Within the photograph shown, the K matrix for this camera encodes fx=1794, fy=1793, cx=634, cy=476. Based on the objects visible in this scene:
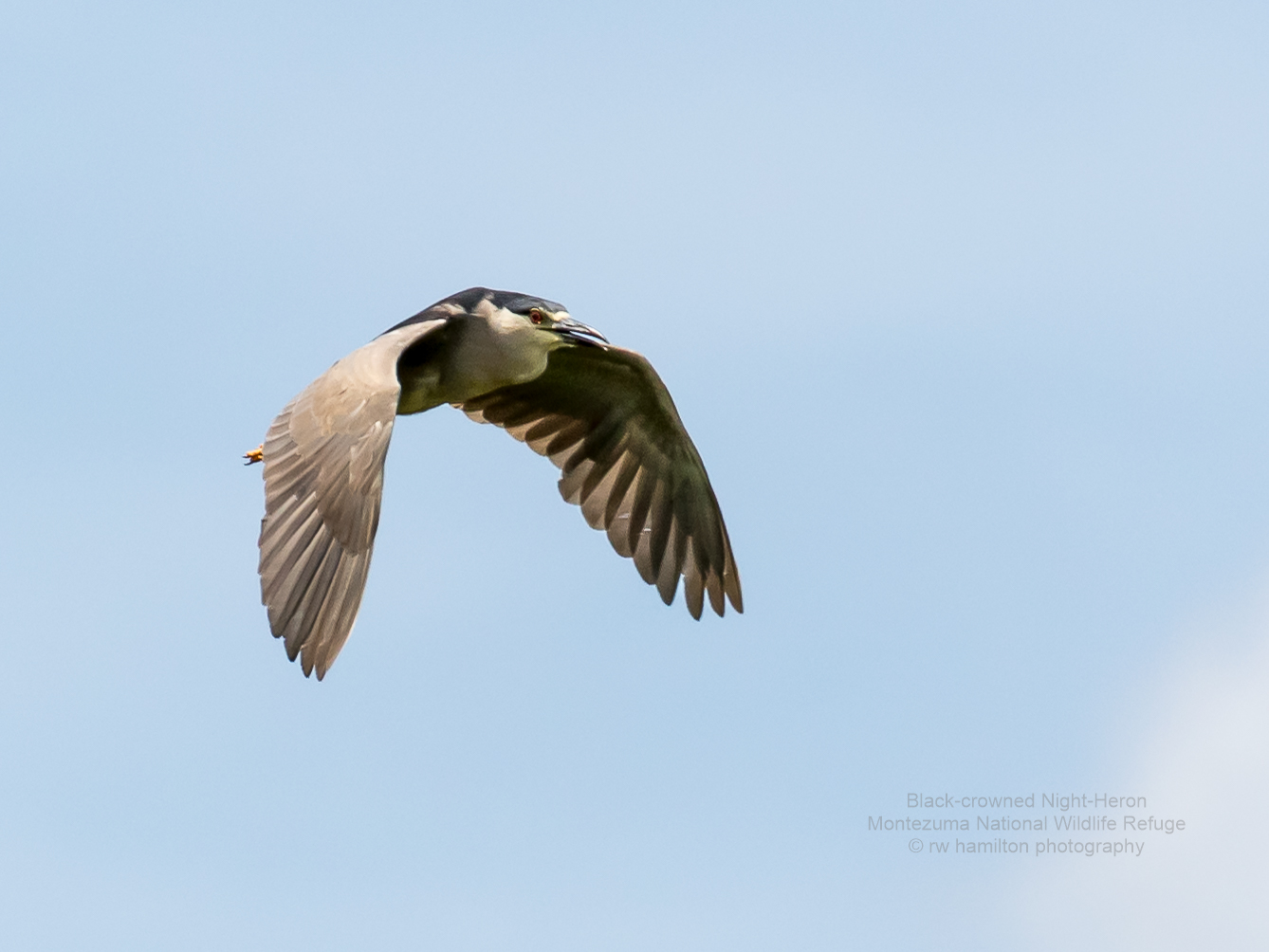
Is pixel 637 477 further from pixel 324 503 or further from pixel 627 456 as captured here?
pixel 324 503

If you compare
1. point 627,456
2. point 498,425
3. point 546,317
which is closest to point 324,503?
point 546,317

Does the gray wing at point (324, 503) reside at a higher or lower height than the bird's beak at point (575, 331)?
lower

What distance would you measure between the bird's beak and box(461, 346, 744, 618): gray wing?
1294 millimetres

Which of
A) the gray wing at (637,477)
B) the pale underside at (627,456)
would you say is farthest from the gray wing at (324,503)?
the gray wing at (637,477)

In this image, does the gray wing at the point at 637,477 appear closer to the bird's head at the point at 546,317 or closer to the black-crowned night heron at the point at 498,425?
the black-crowned night heron at the point at 498,425

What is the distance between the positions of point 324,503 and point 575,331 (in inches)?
110

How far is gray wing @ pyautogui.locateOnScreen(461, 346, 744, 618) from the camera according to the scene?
1360cm

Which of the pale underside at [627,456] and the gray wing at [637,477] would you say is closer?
the pale underside at [627,456]

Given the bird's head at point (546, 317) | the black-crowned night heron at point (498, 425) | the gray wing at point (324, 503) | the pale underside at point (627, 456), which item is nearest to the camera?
the gray wing at point (324, 503)

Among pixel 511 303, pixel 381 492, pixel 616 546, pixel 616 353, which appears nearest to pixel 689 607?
pixel 616 546

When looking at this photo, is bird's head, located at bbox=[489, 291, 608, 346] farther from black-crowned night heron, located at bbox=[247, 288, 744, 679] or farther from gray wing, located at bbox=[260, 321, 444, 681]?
gray wing, located at bbox=[260, 321, 444, 681]

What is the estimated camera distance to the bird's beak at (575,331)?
39.8ft

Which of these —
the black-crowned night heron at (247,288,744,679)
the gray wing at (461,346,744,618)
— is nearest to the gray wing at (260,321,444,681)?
the black-crowned night heron at (247,288,744,679)

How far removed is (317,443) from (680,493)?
13.9 feet
